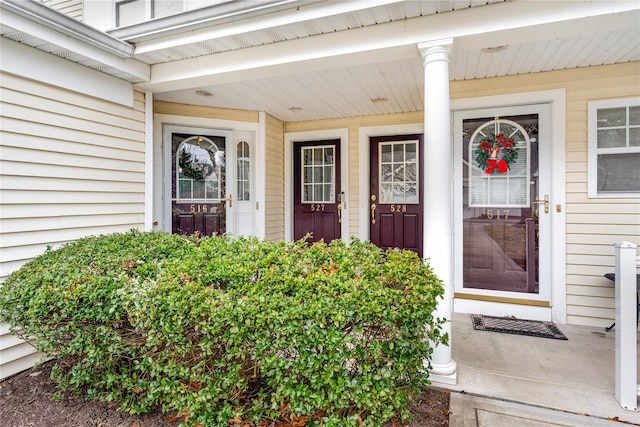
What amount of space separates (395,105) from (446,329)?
2943 mm

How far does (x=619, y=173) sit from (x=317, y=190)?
11.3 ft

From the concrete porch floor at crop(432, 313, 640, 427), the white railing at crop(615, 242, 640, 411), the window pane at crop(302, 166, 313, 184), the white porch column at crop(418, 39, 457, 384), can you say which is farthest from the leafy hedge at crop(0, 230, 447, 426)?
the window pane at crop(302, 166, 313, 184)

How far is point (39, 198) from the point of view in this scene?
8.75 ft

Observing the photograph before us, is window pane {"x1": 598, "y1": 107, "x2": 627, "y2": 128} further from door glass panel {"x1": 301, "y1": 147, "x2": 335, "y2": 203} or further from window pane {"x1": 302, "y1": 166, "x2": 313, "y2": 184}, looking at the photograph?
window pane {"x1": 302, "y1": 166, "x2": 313, "y2": 184}

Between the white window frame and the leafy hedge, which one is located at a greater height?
the white window frame

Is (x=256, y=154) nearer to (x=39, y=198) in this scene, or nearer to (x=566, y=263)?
(x=39, y=198)

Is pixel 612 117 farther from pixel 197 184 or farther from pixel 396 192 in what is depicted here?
pixel 197 184

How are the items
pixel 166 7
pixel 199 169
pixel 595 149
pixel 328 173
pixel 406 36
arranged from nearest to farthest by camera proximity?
pixel 406 36, pixel 166 7, pixel 595 149, pixel 199 169, pixel 328 173

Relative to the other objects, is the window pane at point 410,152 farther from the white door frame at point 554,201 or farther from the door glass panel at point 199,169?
the door glass panel at point 199,169

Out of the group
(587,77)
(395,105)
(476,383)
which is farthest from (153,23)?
(587,77)

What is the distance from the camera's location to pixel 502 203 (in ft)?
11.6

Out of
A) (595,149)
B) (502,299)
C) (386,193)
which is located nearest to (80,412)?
(502,299)

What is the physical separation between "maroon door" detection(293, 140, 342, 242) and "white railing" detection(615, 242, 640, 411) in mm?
3375

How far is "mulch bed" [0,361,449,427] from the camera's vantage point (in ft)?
6.33
